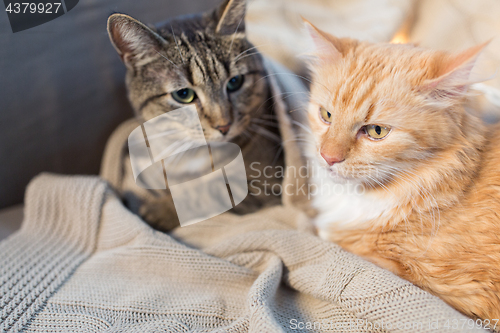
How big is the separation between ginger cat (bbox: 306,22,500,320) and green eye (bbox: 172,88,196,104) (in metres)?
0.41

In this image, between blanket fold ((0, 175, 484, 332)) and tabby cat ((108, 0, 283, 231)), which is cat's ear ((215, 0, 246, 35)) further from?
blanket fold ((0, 175, 484, 332))

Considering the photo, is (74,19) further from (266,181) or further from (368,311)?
(368,311)

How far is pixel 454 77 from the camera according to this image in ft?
2.31

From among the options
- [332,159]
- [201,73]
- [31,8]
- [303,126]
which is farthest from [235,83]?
[31,8]

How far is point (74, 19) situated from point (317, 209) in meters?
0.99

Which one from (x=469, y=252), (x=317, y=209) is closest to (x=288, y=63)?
(x=317, y=209)

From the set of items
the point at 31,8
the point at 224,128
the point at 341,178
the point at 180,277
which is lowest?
the point at 180,277

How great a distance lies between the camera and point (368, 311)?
0.72 meters

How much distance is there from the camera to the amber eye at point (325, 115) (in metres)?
0.91

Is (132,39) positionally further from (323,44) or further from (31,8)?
(323,44)

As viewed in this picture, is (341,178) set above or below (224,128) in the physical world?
below

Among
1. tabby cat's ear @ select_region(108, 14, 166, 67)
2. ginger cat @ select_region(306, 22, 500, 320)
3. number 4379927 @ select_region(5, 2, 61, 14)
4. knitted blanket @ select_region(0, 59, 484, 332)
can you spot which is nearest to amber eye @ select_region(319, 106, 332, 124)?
ginger cat @ select_region(306, 22, 500, 320)

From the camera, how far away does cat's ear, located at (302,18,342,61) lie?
0.85 meters

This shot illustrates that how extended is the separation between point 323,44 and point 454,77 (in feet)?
1.12
